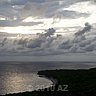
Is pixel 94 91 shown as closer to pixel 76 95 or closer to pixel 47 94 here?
pixel 76 95

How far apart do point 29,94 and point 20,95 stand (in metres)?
5.18

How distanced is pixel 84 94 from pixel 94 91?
10974mm

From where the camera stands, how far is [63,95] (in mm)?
150000

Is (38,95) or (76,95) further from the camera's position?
(38,95)

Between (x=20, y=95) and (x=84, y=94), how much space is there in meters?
38.1

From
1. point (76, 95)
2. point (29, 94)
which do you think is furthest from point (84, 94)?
point (29, 94)

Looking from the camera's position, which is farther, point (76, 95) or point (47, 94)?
point (47, 94)

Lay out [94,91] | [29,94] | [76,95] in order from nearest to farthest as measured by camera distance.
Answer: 1. [76,95]
2. [94,91]
3. [29,94]

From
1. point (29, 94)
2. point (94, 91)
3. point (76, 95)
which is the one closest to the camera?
point (76, 95)

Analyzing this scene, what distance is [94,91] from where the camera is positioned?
14850cm

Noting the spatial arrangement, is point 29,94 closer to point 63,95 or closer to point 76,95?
point 63,95

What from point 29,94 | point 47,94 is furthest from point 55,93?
point 29,94

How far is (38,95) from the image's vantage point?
506ft

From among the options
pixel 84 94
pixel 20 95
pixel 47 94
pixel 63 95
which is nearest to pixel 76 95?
pixel 84 94
